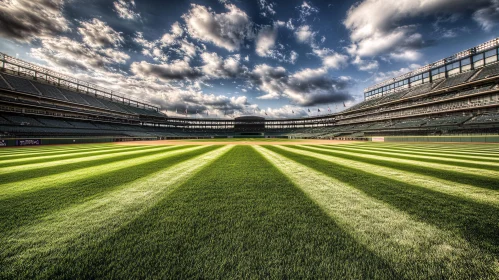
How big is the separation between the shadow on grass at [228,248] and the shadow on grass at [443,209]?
1327mm

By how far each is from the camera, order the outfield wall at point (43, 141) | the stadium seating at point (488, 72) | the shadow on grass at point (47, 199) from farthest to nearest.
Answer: the stadium seating at point (488, 72) < the outfield wall at point (43, 141) < the shadow on grass at point (47, 199)

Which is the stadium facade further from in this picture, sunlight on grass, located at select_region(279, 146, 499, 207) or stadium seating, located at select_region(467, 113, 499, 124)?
sunlight on grass, located at select_region(279, 146, 499, 207)

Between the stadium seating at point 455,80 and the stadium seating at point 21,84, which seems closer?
the stadium seating at point 455,80

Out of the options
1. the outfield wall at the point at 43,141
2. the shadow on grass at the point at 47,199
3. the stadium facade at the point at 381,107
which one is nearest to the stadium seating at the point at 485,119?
the stadium facade at the point at 381,107

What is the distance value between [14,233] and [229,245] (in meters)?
2.57

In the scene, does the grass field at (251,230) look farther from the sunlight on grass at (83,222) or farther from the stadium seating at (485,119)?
the stadium seating at (485,119)

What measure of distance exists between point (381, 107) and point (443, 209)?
56.0m

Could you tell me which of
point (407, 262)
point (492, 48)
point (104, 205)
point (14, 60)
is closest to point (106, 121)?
point (14, 60)

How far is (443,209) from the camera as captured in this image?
8.69 ft

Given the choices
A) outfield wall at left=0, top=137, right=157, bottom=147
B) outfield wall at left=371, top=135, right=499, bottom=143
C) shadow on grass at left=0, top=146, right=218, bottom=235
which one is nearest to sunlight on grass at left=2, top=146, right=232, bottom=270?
shadow on grass at left=0, top=146, right=218, bottom=235

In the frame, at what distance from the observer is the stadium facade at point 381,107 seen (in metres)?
25.3

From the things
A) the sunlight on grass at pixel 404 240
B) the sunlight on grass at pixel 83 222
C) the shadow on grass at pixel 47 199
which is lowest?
the sunlight on grass at pixel 404 240

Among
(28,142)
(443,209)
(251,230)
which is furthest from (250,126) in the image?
(251,230)

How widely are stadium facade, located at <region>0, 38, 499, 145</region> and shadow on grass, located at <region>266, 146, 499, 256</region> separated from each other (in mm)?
28378
